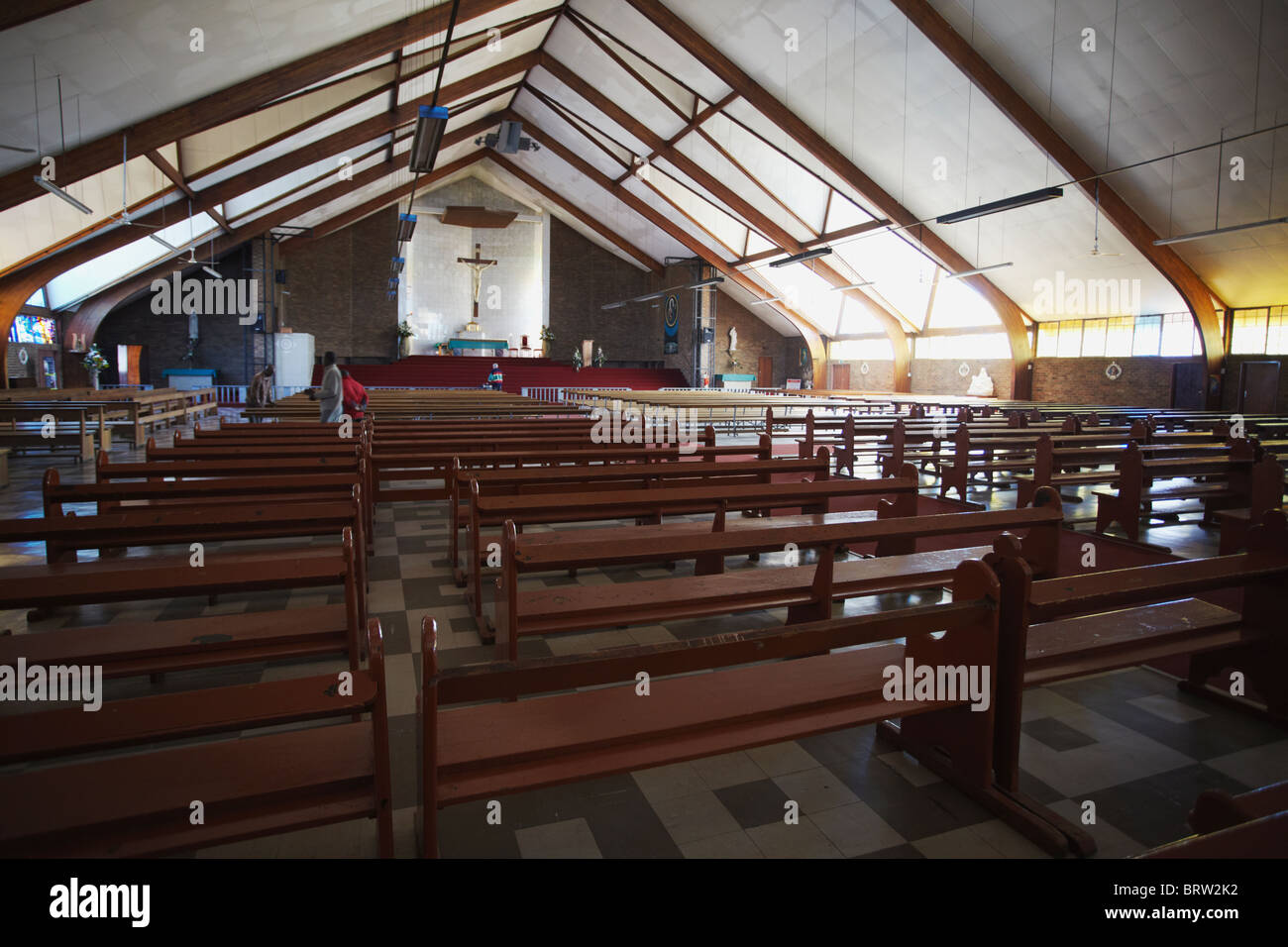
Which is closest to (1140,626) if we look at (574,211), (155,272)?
(155,272)

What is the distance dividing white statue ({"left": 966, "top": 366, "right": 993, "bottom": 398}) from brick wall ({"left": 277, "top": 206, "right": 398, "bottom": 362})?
1590 centimetres

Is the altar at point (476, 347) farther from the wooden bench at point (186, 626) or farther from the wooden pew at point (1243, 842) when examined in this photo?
the wooden pew at point (1243, 842)

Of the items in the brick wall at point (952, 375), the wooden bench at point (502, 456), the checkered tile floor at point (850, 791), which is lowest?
the checkered tile floor at point (850, 791)

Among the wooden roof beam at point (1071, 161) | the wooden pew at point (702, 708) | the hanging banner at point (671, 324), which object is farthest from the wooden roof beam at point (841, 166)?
the wooden pew at point (702, 708)

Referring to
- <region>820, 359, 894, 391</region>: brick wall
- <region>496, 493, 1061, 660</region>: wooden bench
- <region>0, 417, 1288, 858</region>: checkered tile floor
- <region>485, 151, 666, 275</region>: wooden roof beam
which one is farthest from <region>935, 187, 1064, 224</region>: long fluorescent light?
<region>485, 151, 666, 275</region>: wooden roof beam

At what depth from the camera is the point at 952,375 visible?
62.1ft

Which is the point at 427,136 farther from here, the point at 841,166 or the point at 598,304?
the point at 598,304

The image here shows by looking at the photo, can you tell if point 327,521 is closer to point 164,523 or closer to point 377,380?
point 164,523

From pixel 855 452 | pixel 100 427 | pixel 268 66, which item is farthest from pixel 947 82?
pixel 100 427

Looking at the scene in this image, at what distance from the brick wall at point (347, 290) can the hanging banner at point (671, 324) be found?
26.9 feet

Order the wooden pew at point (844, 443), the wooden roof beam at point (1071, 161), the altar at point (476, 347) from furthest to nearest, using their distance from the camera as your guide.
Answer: the altar at point (476, 347) → the wooden roof beam at point (1071, 161) → the wooden pew at point (844, 443)

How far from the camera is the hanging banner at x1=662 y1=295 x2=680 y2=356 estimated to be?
23391 millimetres

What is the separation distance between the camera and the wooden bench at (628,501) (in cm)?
312

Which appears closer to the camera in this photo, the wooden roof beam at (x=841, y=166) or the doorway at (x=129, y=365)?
the wooden roof beam at (x=841, y=166)
